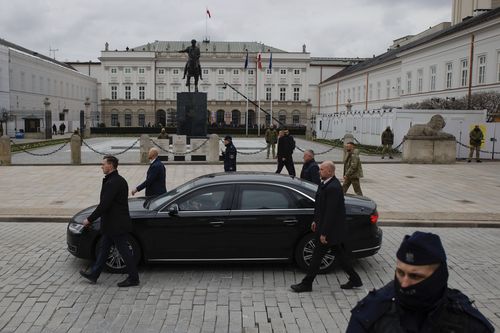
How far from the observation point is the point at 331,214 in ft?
21.9

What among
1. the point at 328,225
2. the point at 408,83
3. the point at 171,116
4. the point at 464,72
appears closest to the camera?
the point at 328,225

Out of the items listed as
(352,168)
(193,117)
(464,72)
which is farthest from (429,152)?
(464,72)

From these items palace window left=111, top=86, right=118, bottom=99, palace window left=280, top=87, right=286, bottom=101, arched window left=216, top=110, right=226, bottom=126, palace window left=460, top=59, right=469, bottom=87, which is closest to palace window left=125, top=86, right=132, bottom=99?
palace window left=111, top=86, right=118, bottom=99

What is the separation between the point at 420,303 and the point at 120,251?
5.34m

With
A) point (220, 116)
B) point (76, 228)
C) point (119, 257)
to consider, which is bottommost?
point (119, 257)

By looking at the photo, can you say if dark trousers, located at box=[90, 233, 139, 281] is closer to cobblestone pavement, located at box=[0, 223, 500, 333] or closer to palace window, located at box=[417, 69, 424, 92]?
cobblestone pavement, located at box=[0, 223, 500, 333]

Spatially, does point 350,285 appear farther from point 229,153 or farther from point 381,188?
point 381,188

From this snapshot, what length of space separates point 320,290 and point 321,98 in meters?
97.7

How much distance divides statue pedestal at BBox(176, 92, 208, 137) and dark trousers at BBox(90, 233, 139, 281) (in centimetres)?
2337

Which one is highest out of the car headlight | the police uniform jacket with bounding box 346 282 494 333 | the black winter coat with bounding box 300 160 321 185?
the police uniform jacket with bounding box 346 282 494 333

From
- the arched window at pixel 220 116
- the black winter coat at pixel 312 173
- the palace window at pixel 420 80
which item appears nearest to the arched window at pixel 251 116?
the arched window at pixel 220 116

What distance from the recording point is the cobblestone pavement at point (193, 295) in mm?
5859

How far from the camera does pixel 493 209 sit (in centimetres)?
1346

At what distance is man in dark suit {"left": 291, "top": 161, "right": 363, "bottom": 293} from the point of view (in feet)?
22.0
